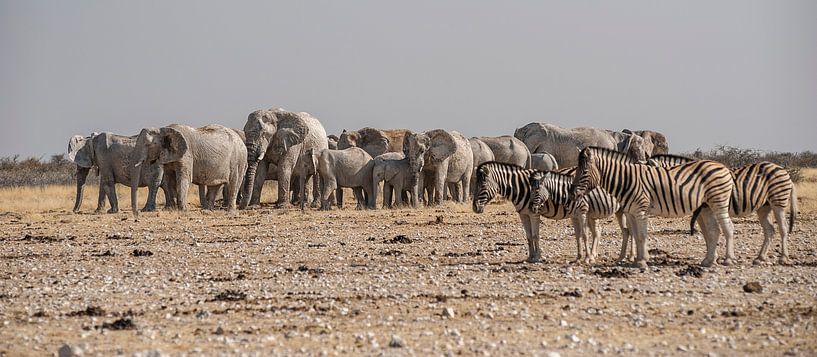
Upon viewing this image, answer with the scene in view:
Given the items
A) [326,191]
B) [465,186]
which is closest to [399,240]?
[326,191]

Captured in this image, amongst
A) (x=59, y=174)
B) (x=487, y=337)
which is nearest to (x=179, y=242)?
(x=487, y=337)

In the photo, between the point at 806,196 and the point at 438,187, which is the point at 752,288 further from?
the point at 806,196

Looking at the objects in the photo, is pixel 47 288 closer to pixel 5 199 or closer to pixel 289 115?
pixel 289 115

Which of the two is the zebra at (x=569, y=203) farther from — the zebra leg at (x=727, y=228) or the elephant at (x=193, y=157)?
the elephant at (x=193, y=157)

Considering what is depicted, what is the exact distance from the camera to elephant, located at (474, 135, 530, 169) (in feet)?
136

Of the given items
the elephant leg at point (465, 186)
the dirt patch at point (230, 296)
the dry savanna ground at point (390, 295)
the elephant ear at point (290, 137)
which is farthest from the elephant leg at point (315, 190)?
the dirt patch at point (230, 296)

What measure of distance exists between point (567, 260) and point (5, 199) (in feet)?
99.4

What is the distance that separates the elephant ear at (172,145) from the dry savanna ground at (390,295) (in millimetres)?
7261

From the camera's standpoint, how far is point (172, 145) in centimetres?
3177

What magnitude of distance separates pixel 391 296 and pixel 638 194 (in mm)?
4634

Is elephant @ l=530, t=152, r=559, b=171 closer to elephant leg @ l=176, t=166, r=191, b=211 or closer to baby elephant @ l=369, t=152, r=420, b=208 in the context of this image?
baby elephant @ l=369, t=152, r=420, b=208

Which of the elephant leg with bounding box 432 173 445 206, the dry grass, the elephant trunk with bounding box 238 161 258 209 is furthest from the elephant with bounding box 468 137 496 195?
the dry grass

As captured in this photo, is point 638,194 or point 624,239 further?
point 624,239

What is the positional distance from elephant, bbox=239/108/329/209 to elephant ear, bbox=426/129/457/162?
12.0 feet
